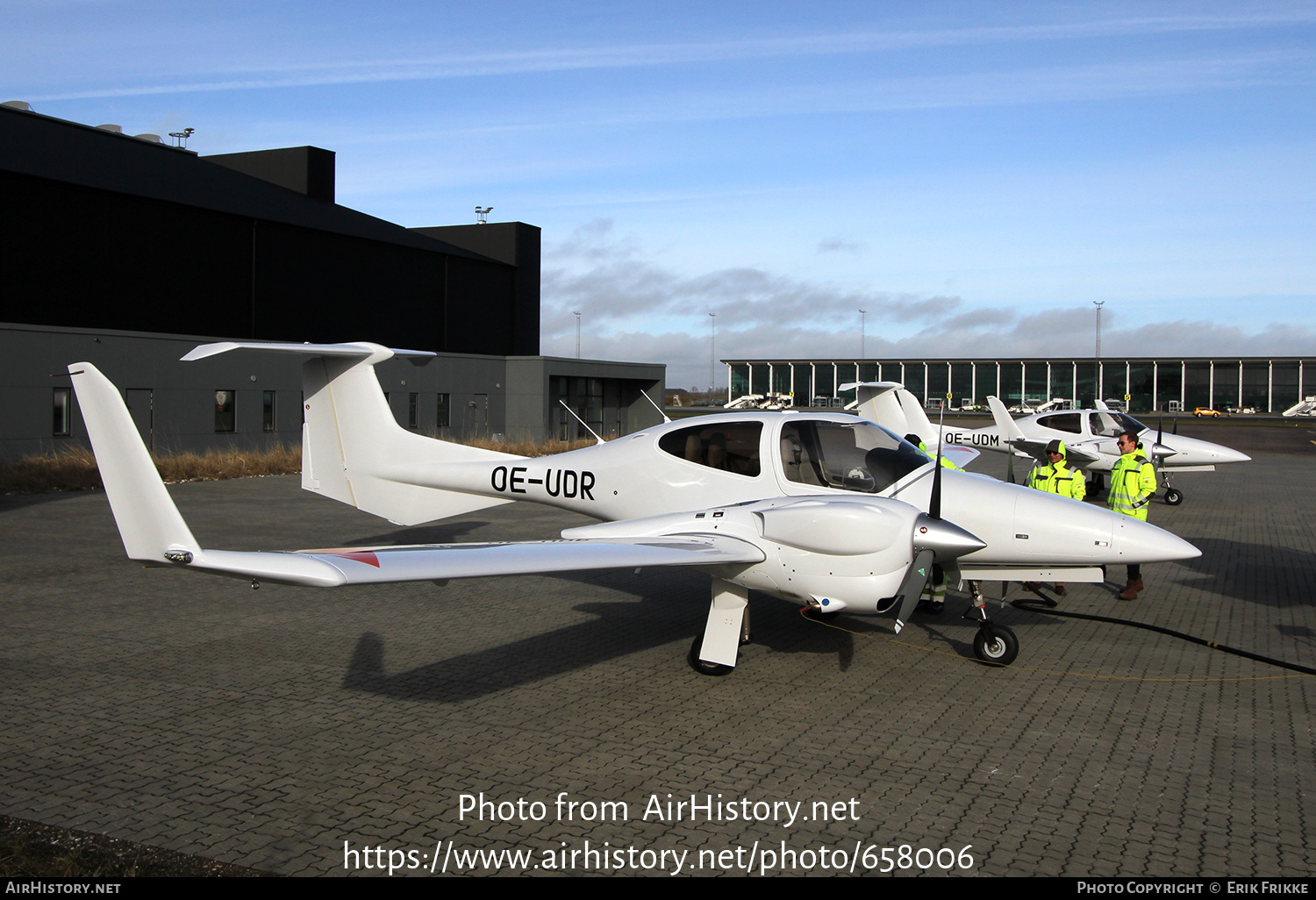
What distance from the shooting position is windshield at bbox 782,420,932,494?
27.0 feet

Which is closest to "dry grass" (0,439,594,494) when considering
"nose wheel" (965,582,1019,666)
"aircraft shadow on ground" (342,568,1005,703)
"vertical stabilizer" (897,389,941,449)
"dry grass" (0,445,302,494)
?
"dry grass" (0,445,302,494)

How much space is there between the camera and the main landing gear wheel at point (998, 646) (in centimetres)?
791

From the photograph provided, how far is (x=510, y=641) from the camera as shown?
8.64 metres

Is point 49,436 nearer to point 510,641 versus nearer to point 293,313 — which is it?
point 293,313

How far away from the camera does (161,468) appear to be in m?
22.5

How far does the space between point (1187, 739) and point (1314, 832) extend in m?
1.42

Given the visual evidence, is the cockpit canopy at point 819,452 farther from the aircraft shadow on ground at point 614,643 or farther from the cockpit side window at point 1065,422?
the cockpit side window at point 1065,422

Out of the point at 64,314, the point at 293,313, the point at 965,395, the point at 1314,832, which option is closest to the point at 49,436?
the point at 64,314

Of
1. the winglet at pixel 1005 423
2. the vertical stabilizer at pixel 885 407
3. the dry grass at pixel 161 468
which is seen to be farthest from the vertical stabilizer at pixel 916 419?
the dry grass at pixel 161 468

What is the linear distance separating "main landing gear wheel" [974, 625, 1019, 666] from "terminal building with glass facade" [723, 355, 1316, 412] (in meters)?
79.1

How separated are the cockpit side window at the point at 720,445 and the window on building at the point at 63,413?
22052 mm

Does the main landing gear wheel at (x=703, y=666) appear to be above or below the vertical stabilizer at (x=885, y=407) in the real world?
below

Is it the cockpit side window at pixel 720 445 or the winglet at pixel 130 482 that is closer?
the winglet at pixel 130 482

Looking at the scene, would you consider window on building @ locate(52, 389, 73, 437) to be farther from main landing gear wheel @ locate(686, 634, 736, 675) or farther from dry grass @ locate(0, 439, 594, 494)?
main landing gear wheel @ locate(686, 634, 736, 675)
